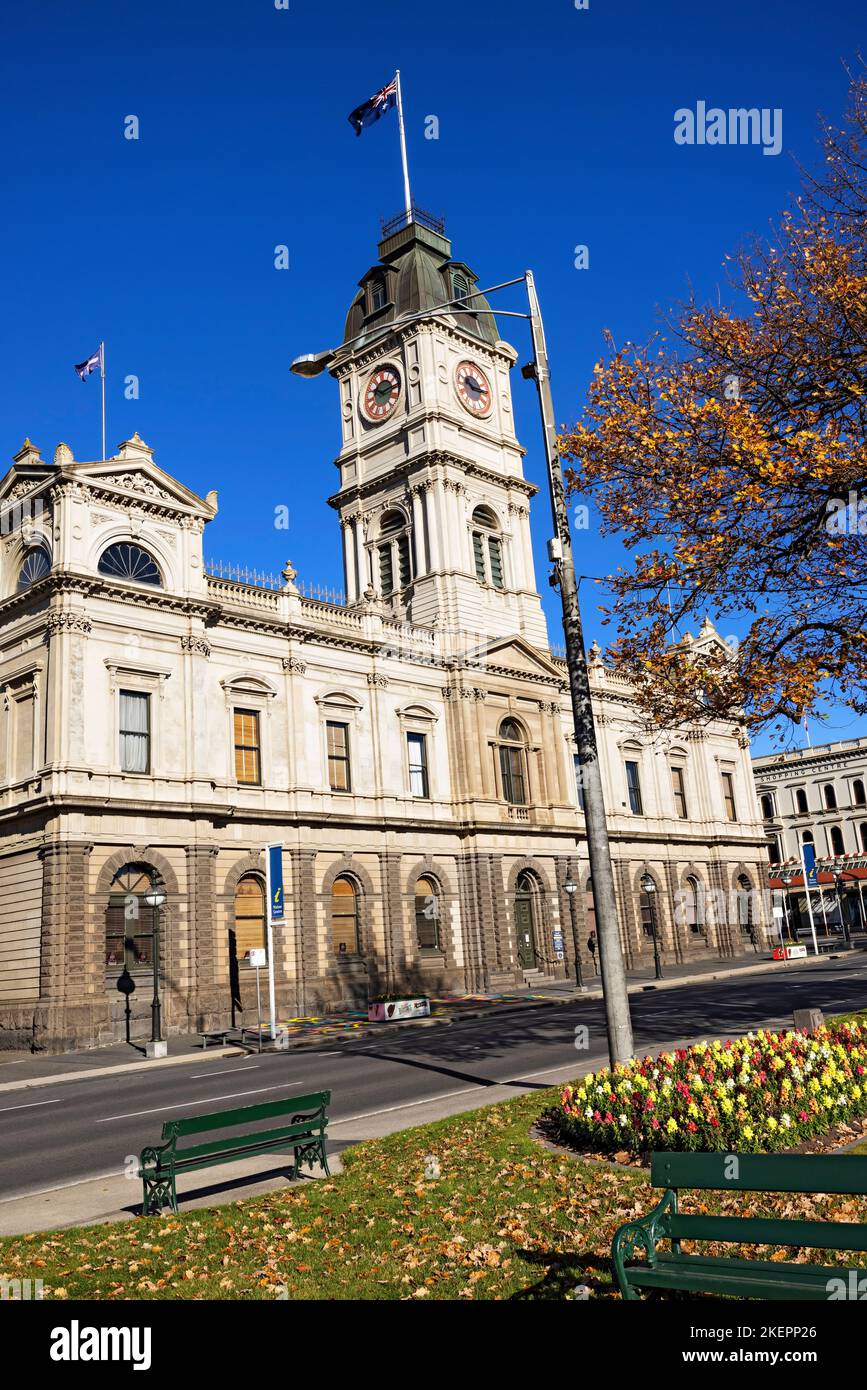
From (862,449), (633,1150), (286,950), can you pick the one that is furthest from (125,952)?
(862,449)

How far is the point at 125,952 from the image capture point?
1238 inches

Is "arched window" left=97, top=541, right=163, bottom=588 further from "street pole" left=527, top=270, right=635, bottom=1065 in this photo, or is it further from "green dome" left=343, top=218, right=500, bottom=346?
"green dome" left=343, top=218, right=500, bottom=346

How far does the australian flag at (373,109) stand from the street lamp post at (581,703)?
3662 centimetres

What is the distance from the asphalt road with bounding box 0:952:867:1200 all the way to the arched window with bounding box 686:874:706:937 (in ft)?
94.1

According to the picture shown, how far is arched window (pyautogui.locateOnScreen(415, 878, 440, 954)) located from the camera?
42656 mm

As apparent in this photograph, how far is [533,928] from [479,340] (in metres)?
Answer: 30.2

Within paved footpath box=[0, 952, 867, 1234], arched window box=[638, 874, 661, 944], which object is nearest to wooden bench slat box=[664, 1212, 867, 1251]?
paved footpath box=[0, 952, 867, 1234]

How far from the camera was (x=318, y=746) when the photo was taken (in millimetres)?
39812

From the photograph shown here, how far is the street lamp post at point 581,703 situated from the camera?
13438mm

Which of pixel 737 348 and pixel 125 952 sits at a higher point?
pixel 737 348

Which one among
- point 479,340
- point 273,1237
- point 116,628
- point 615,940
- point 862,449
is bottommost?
point 273,1237

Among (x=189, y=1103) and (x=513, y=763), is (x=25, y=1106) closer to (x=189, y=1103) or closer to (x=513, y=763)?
(x=189, y=1103)

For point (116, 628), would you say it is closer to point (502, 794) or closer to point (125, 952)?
point (125, 952)

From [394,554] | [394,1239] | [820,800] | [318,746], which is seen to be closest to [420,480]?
[394,554]
